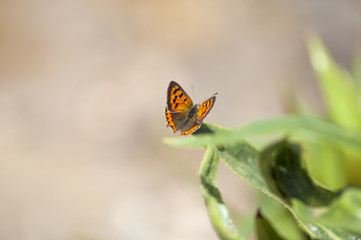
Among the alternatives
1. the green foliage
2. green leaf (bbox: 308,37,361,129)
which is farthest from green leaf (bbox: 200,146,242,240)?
green leaf (bbox: 308,37,361,129)

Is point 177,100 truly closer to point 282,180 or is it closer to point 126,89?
point 282,180

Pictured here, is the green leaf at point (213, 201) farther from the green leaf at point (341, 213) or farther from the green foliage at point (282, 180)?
the green leaf at point (341, 213)

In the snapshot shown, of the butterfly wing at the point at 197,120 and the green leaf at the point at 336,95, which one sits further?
the green leaf at the point at 336,95

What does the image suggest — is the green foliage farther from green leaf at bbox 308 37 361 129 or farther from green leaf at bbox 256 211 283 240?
green leaf at bbox 308 37 361 129

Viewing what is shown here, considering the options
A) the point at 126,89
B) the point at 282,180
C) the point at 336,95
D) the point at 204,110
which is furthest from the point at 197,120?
the point at 126,89

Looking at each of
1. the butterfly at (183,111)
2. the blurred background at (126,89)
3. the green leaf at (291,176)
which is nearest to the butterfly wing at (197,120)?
the butterfly at (183,111)

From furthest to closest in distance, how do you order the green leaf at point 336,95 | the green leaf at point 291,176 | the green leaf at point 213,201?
the green leaf at point 336,95 < the green leaf at point 291,176 < the green leaf at point 213,201
